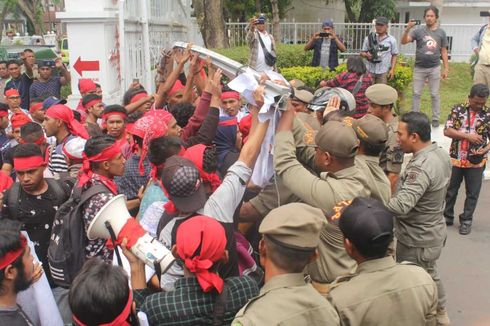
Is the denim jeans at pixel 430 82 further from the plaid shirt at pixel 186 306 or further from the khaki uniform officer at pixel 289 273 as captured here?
the plaid shirt at pixel 186 306

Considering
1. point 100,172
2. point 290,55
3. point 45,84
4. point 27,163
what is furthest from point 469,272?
point 290,55

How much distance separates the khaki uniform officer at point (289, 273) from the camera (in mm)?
1978

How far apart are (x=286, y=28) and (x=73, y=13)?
1439cm

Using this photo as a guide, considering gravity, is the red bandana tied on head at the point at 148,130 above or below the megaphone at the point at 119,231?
above

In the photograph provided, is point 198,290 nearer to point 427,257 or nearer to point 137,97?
point 427,257

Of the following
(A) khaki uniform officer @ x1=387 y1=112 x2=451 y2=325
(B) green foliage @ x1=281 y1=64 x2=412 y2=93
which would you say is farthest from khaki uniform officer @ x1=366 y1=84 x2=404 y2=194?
(B) green foliage @ x1=281 y1=64 x2=412 y2=93

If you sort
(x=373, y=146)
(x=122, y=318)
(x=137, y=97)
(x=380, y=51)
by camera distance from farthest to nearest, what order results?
(x=380, y=51) < (x=137, y=97) < (x=373, y=146) < (x=122, y=318)

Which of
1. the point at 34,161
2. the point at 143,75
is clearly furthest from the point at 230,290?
the point at 143,75

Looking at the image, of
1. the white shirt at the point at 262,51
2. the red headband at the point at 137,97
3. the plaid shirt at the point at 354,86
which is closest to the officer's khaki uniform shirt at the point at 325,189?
the red headband at the point at 137,97

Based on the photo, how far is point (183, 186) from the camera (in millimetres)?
2688

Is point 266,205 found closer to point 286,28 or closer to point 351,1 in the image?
point 286,28

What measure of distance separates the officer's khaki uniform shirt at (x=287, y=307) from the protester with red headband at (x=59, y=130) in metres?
2.89

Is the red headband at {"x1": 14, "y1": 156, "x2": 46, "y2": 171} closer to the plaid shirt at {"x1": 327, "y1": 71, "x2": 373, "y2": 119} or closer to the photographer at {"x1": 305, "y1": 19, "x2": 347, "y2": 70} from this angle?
the plaid shirt at {"x1": 327, "y1": 71, "x2": 373, "y2": 119}

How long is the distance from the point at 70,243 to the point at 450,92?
14.8 meters
